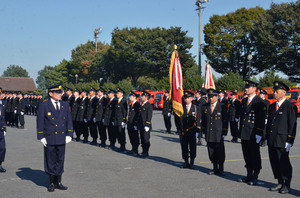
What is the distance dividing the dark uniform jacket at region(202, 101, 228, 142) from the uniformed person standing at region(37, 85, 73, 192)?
3.09 metres

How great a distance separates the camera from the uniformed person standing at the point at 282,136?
21.5 feet

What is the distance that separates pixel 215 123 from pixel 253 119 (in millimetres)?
1001

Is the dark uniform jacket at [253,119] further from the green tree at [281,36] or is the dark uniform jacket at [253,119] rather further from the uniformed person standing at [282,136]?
the green tree at [281,36]

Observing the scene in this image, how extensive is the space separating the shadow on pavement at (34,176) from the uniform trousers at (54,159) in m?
0.49

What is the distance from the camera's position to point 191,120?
8828 mm

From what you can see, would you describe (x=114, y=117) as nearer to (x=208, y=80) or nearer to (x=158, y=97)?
(x=208, y=80)

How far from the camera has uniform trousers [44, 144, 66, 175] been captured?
22.2 feet

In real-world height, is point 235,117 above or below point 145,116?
below

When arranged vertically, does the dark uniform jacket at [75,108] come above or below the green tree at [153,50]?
below

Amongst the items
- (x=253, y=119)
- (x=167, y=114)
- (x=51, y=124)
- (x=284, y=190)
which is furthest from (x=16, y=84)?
(x=284, y=190)

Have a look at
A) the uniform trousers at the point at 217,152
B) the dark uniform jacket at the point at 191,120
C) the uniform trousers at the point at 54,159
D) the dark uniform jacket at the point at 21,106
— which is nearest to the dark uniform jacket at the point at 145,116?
the dark uniform jacket at the point at 191,120

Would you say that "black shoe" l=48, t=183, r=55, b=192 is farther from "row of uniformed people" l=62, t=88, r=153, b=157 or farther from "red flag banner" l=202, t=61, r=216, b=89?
"red flag banner" l=202, t=61, r=216, b=89

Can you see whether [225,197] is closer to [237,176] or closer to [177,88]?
[237,176]

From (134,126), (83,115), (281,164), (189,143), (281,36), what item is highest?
(281,36)
